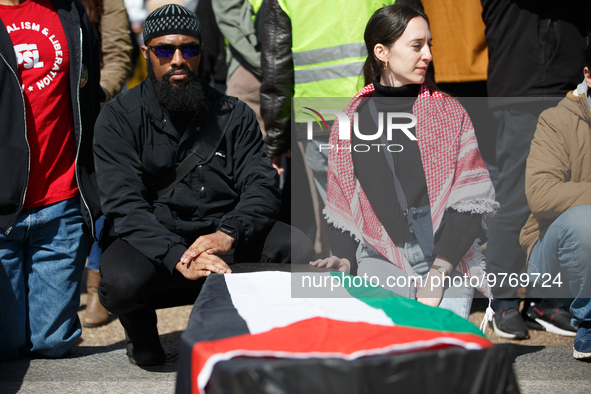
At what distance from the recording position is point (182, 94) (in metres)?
3.03

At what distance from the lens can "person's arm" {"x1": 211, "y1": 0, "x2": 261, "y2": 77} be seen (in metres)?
4.15

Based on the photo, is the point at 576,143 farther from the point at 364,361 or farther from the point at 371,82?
the point at 364,361

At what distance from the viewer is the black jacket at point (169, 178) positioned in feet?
9.29

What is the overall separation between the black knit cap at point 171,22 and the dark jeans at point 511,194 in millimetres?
1839

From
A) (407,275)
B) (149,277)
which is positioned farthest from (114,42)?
(407,275)

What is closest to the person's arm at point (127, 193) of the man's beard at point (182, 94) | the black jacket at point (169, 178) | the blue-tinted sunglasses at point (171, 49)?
the black jacket at point (169, 178)

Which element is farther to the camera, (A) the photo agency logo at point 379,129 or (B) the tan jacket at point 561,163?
(B) the tan jacket at point 561,163

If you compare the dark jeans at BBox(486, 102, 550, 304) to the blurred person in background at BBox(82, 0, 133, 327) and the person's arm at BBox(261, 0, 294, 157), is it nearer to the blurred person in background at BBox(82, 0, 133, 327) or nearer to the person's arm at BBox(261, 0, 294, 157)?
the person's arm at BBox(261, 0, 294, 157)

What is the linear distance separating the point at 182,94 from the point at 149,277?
0.95 m

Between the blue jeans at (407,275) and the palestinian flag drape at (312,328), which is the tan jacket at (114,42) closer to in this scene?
the blue jeans at (407,275)

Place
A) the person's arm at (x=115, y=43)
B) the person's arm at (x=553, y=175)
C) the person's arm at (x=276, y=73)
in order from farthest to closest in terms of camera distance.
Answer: the person's arm at (x=115, y=43) → the person's arm at (x=276, y=73) → the person's arm at (x=553, y=175)

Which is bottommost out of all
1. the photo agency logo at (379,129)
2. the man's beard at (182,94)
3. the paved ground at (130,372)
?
the paved ground at (130,372)

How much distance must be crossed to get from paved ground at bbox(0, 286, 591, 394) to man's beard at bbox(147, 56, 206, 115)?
129 cm

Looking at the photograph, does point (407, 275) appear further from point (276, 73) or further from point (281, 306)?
point (276, 73)
